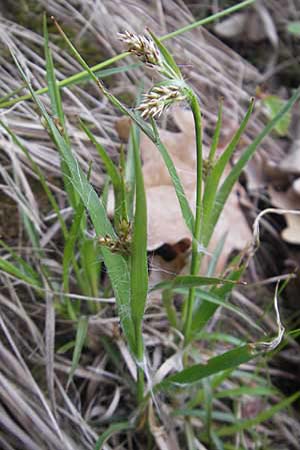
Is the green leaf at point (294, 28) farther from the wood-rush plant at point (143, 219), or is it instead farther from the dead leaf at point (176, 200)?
the wood-rush plant at point (143, 219)

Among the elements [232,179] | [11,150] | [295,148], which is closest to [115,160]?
[11,150]

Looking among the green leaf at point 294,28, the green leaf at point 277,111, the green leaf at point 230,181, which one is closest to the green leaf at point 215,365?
the green leaf at point 230,181

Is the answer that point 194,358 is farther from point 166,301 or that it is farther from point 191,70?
point 191,70

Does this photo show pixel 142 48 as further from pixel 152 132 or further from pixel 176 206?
pixel 176 206

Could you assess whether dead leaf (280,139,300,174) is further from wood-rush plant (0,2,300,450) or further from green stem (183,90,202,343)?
green stem (183,90,202,343)

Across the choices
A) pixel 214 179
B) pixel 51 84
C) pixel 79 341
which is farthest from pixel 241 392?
pixel 51 84

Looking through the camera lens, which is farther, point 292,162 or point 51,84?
point 292,162
